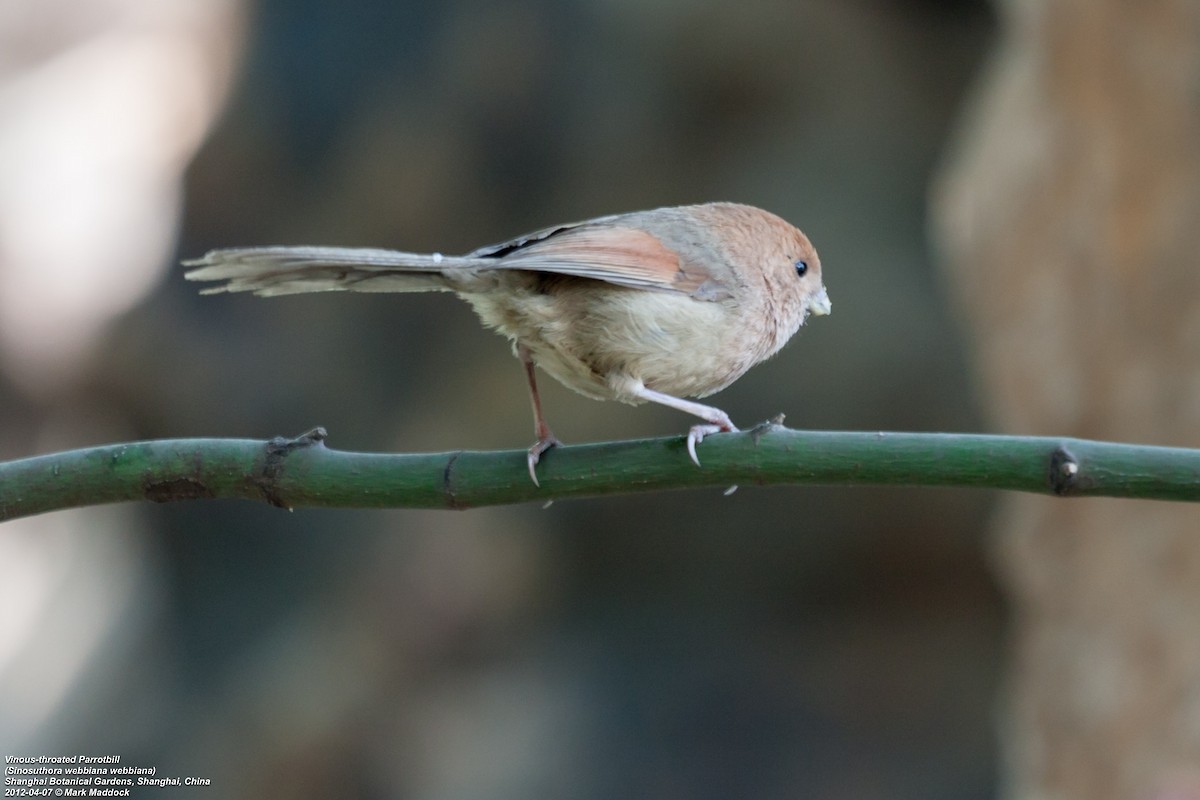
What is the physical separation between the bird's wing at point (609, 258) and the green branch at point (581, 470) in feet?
2.28

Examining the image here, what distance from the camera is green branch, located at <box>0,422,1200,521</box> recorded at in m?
2.48

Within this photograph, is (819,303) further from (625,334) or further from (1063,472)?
(1063,472)

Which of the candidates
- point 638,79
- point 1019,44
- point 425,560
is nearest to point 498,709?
point 425,560

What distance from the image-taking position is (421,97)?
890 centimetres

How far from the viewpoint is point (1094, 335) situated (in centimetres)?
637

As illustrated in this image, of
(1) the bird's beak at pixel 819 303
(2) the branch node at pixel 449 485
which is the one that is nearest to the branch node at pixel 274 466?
(2) the branch node at pixel 449 485

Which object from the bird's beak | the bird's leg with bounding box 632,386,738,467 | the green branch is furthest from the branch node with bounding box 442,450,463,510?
the bird's beak

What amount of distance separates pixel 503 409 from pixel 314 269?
602 centimetres

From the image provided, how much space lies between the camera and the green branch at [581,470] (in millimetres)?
2480

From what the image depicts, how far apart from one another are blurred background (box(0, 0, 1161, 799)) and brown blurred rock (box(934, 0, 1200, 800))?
1.83m

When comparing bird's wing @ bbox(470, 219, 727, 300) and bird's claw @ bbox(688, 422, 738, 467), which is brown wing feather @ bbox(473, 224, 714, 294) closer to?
bird's wing @ bbox(470, 219, 727, 300)

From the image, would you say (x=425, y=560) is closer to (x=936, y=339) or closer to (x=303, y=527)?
(x=303, y=527)

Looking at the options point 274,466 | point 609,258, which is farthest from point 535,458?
point 609,258

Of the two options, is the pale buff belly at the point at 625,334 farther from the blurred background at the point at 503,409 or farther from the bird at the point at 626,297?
the blurred background at the point at 503,409
